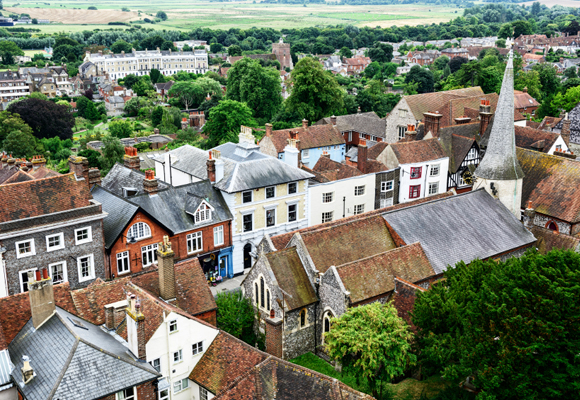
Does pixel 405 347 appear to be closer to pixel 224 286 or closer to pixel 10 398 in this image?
pixel 10 398

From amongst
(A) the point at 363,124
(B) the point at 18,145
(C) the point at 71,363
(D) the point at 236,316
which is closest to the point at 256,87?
(A) the point at 363,124

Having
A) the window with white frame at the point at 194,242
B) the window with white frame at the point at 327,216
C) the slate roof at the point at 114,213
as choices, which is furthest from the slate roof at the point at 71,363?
the window with white frame at the point at 327,216

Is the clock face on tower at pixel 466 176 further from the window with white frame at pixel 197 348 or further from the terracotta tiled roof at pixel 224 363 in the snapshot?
the window with white frame at pixel 197 348

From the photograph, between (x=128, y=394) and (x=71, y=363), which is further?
(x=128, y=394)

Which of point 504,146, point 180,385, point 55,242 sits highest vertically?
point 504,146

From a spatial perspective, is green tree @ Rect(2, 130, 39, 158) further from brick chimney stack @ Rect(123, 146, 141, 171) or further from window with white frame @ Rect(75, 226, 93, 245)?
window with white frame @ Rect(75, 226, 93, 245)

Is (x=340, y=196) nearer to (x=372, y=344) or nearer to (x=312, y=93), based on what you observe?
(x=372, y=344)
